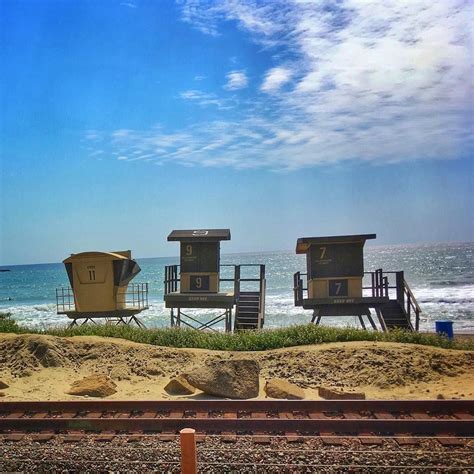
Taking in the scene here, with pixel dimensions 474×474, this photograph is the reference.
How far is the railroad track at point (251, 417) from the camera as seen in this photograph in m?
7.63

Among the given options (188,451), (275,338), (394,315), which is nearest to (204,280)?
(394,315)

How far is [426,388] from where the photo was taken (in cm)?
1090

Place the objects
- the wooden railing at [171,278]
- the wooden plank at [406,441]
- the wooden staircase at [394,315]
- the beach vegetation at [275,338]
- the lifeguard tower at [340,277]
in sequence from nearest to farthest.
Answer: the wooden plank at [406,441] → the beach vegetation at [275,338] → the lifeguard tower at [340,277] → the wooden staircase at [394,315] → the wooden railing at [171,278]

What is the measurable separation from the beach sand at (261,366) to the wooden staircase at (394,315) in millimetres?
8588

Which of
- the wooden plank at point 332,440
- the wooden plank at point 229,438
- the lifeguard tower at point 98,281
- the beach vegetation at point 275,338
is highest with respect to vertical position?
the lifeguard tower at point 98,281

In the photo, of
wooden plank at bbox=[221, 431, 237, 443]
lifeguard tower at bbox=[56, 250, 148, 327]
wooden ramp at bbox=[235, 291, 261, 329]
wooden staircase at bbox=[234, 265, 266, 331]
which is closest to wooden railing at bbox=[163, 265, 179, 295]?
lifeguard tower at bbox=[56, 250, 148, 327]

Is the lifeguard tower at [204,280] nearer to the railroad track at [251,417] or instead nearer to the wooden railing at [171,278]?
the wooden railing at [171,278]

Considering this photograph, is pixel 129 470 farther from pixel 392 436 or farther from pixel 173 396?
pixel 173 396

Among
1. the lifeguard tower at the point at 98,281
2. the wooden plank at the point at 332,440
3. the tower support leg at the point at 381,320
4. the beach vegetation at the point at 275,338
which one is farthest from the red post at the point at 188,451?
the lifeguard tower at the point at 98,281

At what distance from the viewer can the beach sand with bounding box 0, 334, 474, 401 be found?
36.1 feet

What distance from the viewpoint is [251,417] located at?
8.48m

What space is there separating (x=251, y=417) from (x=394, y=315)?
1532cm

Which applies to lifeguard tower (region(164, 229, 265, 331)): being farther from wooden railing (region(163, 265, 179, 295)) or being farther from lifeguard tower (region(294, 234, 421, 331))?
lifeguard tower (region(294, 234, 421, 331))

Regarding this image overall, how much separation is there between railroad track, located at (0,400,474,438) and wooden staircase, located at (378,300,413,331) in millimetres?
13475
